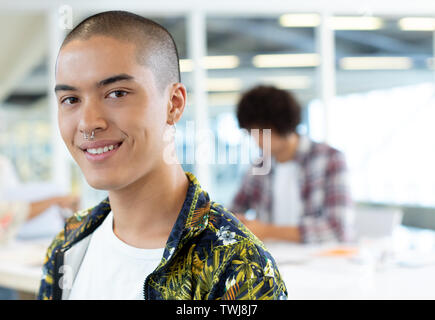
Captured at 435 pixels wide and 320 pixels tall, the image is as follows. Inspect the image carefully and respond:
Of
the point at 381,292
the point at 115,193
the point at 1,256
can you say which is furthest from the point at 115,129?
the point at 1,256

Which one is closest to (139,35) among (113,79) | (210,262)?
(113,79)

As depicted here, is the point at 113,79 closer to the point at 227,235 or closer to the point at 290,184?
the point at 227,235

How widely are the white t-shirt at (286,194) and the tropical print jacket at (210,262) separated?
1708 mm

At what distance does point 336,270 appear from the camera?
1.79m

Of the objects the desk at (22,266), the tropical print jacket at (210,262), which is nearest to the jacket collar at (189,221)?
the tropical print jacket at (210,262)

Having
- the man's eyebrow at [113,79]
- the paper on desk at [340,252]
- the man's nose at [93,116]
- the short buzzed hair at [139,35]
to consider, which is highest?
the short buzzed hair at [139,35]

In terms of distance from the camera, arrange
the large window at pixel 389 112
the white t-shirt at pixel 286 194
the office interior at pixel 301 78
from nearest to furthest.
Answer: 1. the white t-shirt at pixel 286 194
2. the office interior at pixel 301 78
3. the large window at pixel 389 112

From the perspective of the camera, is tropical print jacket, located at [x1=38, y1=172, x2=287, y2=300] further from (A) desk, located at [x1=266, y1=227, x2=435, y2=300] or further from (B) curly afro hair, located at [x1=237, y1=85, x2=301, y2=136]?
(B) curly afro hair, located at [x1=237, y1=85, x2=301, y2=136]

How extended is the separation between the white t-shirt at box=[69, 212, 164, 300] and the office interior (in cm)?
199

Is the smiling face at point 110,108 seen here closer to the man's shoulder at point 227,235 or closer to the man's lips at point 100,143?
the man's lips at point 100,143

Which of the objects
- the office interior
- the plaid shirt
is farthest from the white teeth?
the office interior

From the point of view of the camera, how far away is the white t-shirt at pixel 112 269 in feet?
3.04

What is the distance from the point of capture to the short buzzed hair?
2.87ft
